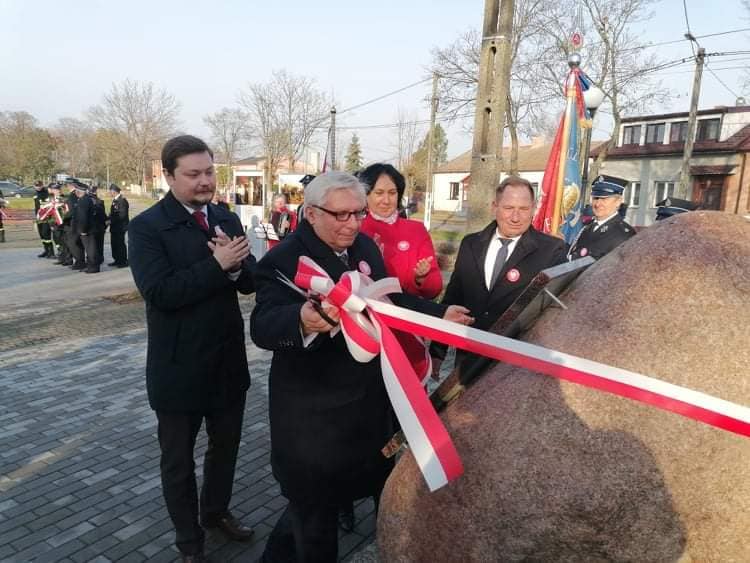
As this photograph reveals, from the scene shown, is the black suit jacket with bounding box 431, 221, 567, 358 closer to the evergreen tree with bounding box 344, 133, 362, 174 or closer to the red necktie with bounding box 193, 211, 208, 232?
the red necktie with bounding box 193, 211, 208, 232

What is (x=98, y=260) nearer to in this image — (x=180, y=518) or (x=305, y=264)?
(x=180, y=518)

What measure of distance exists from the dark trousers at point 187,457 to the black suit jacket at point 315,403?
2.25 ft

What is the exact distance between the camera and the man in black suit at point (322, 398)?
2.20m

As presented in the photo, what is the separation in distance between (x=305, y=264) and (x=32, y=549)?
250 cm

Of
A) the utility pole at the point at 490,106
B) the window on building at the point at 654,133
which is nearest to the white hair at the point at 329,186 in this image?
the utility pole at the point at 490,106

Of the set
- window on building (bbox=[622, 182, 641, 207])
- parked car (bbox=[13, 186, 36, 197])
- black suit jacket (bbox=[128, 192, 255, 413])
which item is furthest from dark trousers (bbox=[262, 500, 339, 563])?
parked car (bbox=[13, 186, 36, 197])

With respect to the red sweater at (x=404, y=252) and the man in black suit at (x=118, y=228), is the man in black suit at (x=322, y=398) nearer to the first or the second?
the red sweater at (x=404, y=252)

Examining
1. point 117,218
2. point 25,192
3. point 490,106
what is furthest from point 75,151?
point 490,106

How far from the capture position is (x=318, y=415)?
219cm

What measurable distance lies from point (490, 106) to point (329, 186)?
523 cm

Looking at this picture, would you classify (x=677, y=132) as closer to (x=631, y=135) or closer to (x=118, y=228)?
(x=631, y=135)

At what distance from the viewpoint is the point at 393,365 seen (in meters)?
1.77

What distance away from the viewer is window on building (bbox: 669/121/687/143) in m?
32.6

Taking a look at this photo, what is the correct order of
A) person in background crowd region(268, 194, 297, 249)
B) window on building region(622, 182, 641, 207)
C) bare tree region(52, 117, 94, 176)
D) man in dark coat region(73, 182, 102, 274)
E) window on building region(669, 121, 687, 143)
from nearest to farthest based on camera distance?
1. person in background crowd region(268, 194, 297, 249)
2. man in dark coat region(73, 182, 102, 274)
3. window on building region(669, 121, 687, 143)
4. window on building region(622, 182, 641, 207)
5. bare tree region(52, 117, 94, 176)
